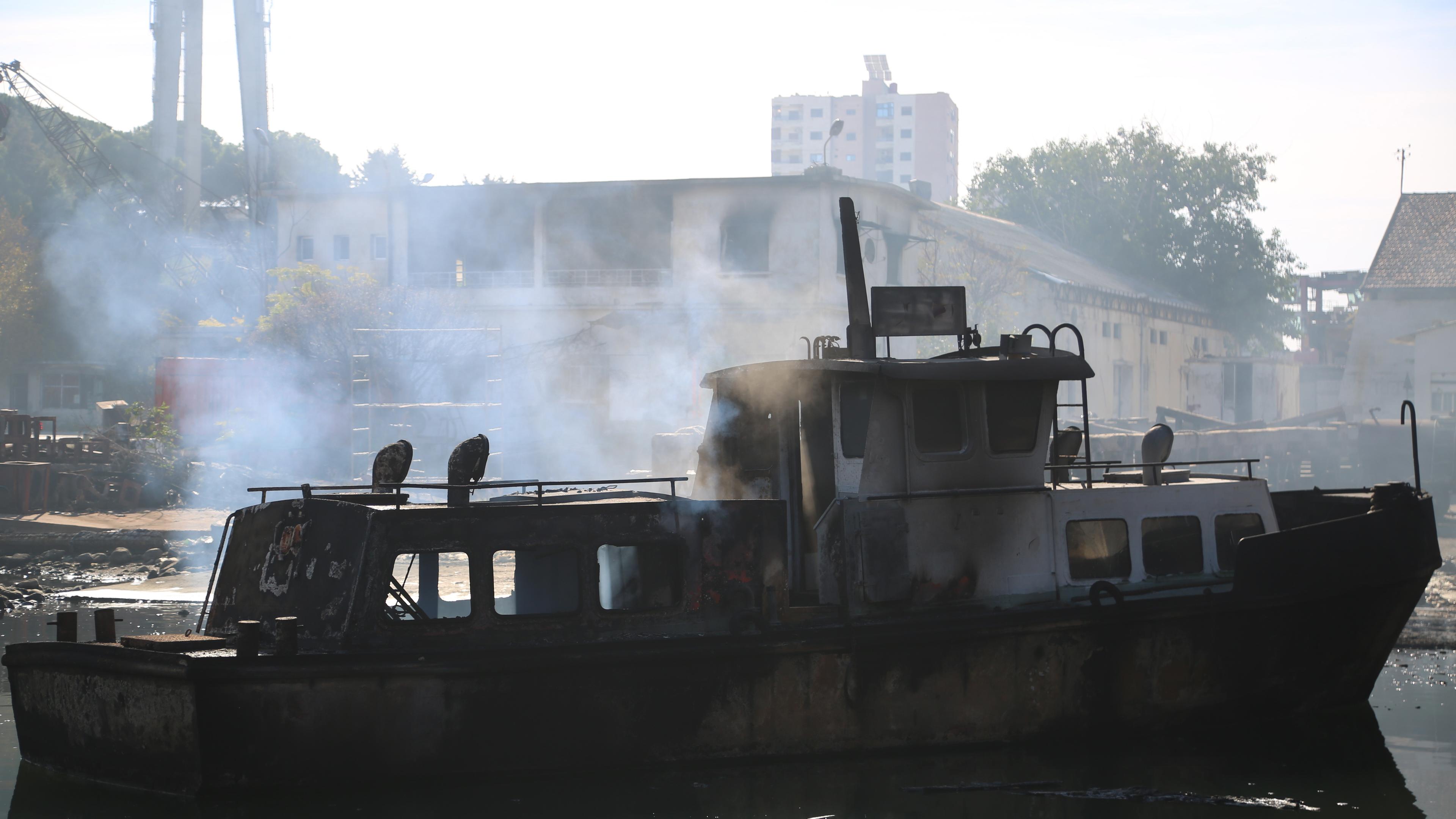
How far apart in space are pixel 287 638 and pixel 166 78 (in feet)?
124

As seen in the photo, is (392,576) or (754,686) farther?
(754,686)

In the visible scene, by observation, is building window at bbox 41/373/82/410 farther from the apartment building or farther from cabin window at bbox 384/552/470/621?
the apartment building

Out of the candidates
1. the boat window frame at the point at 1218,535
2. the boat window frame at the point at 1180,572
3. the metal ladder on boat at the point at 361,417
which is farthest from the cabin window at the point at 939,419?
the metal ladder on boat at the point at 361,417

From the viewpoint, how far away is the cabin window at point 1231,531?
899cm

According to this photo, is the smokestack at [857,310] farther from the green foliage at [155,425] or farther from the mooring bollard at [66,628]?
the green foliage at [155,425]

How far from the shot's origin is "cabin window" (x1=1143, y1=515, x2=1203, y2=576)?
28.7 feet

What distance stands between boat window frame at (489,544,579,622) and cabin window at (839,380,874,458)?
1.82 meters

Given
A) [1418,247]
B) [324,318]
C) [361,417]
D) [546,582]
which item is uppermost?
[1418,247]

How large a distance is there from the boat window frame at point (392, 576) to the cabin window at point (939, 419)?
2.99 m

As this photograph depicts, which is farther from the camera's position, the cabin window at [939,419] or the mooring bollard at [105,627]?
the cabin window at [939,419]

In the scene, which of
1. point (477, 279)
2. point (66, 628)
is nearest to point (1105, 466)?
point (66, 628)

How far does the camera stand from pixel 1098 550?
861 cm

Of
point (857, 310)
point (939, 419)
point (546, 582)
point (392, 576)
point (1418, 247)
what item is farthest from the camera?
point (1418, 247)

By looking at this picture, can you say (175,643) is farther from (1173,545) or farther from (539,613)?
(1173,545)
